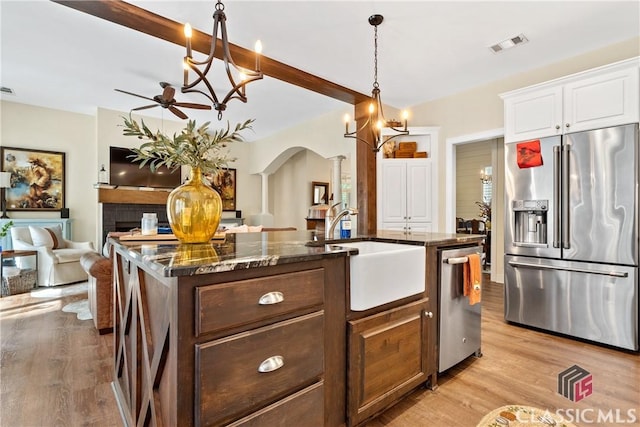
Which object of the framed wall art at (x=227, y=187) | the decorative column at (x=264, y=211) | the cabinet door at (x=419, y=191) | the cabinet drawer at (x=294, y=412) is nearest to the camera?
the cabinet drawer at (x=294, y=412)

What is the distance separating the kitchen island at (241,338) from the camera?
3.44 ft

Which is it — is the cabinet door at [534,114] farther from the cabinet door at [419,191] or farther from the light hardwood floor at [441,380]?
the light hardwood floor at [441,380]

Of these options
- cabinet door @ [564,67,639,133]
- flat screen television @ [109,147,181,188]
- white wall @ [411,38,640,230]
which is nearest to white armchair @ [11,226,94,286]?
flat screen television @ [109,147,181,188]

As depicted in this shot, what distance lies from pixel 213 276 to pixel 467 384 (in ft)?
6.21

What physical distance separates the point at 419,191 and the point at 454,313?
275 centimetres

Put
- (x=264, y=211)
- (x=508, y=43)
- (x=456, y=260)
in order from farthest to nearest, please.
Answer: (x=264, y=211) < (x=508, y=43) < (x=456, y=260)

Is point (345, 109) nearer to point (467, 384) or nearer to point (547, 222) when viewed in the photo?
point (547, 222)

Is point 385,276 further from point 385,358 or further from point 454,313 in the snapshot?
point 454,313

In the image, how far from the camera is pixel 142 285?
140 centimetres

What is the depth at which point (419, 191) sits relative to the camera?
4.68 m

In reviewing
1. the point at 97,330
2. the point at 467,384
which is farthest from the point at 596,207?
the point at 97,330

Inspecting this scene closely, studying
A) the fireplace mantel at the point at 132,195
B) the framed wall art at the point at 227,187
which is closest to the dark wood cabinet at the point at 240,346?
the fireplace mantel at the point at 132,195

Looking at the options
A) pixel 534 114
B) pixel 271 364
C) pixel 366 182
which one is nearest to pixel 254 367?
pixel 271 364

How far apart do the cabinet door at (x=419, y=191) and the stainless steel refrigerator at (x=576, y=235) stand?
1.35 m
